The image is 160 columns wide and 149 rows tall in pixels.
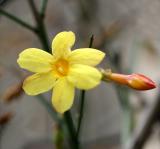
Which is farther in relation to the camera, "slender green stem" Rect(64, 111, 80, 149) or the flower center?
"slender green stem" Rect(64, 111, 80, 149)

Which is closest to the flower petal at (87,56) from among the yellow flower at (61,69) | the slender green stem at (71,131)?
the yellow flower at (61,69)

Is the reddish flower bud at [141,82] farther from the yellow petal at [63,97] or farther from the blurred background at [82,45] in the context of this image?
the blurred background at [82,45]

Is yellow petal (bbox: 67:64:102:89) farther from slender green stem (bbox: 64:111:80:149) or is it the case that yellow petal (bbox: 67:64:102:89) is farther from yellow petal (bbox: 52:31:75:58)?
slender green stem (bbox: 64:111:80:149)

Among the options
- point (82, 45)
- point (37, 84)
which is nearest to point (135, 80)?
point (37, 84)

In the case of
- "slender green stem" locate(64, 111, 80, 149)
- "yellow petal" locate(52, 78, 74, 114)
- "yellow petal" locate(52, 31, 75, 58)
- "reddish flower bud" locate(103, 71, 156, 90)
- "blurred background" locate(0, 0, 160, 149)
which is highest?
"yellow petal" locate(52, 31, 75, 58)

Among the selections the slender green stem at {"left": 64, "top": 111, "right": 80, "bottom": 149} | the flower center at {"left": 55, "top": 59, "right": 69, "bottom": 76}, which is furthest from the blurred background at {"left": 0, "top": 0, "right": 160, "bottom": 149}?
the flower center at {"left": 55, "top": 59, "right": 69, "bottom": 76}

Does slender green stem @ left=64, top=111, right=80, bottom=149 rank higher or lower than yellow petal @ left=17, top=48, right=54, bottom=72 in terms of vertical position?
lower

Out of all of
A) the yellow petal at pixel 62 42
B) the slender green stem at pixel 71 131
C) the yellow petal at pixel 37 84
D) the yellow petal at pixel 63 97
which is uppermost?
the yellow petal at pixel 62 42

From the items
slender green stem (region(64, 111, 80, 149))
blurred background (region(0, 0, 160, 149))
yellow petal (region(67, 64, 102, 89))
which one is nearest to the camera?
yellow petal (region(67, 64, 102, 89))
